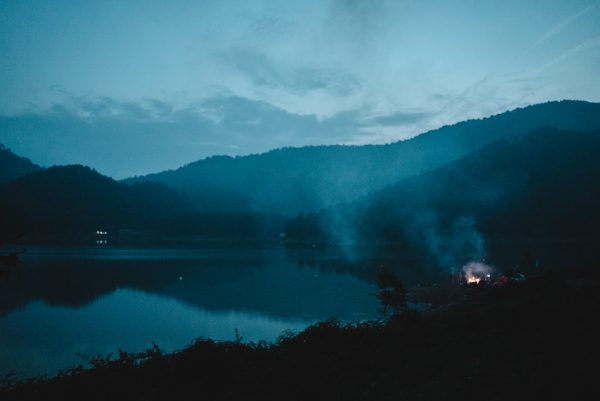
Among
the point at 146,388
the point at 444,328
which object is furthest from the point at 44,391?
the point at 444,328

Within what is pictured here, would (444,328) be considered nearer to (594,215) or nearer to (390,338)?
(390,338)

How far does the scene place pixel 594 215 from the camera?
4646 inches

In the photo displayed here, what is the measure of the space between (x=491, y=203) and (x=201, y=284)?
351 feet

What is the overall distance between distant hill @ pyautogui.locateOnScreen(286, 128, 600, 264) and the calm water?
184 feet

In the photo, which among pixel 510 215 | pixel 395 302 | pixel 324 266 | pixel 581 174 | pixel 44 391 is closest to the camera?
pixel 44 391

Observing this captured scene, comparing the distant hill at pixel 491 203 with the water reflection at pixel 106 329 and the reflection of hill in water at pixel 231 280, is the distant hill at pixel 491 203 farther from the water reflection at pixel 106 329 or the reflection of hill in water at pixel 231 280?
the water reflection at pixel 106 329

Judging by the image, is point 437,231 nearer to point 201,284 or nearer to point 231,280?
point 231,280

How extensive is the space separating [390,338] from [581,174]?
493 ft

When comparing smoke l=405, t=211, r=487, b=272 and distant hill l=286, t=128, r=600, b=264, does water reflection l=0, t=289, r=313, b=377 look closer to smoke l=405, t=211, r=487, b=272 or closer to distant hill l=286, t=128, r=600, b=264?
distant hill l=286, t=128, r=600, b=264

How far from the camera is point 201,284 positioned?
56.6 metres

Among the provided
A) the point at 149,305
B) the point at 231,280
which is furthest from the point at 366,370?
the point at 231,280

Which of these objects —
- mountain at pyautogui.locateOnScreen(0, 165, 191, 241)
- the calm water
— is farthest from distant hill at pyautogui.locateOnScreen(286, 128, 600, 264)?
mountain at pyautogui.locateOnScreen(0, 165, 191, 241)

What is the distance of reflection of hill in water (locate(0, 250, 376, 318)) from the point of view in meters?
42.2

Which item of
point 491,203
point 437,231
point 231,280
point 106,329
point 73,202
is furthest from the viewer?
point 73,202
